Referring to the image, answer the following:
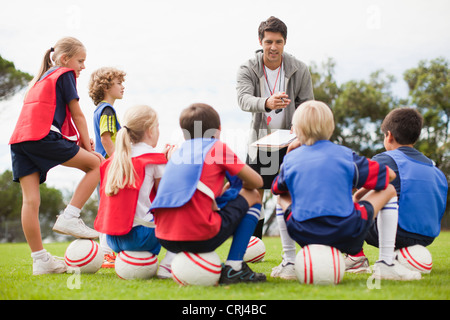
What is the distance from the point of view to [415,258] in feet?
12.2

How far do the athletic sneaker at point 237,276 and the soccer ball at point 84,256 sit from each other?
1.44 meters

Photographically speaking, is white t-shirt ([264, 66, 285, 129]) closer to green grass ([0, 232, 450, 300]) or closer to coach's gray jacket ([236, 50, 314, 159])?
coach's gray jacket ([236, 50, 314, 159])

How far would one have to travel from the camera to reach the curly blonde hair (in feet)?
16.9

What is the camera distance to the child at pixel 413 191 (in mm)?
3803

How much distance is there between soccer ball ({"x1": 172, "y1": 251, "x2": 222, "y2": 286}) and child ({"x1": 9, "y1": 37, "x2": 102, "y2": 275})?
133 cm

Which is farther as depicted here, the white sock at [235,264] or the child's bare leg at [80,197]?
the child's bare leg at [80,197]

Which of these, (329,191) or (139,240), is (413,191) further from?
(139,240)

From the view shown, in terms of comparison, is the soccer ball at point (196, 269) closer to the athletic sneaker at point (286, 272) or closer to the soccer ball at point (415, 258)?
the athletic sneaker at point (286, 272)

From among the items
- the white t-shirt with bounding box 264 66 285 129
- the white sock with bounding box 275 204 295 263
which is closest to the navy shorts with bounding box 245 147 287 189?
the white t-shirt with bounding box 264 66 285 129

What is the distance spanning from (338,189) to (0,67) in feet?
72.6

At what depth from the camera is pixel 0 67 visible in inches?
843

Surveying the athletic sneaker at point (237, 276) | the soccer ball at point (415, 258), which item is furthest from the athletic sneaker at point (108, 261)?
the soccer ball at point (415, 258)
